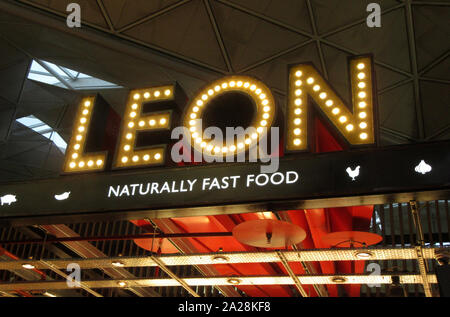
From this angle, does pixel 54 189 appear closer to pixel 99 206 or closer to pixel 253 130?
pixel 99 206

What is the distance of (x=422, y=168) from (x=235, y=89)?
2.53 meters

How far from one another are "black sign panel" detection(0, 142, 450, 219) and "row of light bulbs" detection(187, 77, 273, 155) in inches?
19.9

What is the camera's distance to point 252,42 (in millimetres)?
12359

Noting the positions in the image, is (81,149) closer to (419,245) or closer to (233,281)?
(233,281)

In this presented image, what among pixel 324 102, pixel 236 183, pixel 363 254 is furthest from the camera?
pixel 363 254

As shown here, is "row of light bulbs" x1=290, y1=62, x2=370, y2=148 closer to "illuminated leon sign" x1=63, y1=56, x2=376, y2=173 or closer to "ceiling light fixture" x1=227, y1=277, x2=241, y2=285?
"illuminated leon sign" x1=63, y1=56, x2=376, y2=173

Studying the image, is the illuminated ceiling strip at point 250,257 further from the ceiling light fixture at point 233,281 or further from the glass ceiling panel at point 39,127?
the glass ceiling panel at point 39,127

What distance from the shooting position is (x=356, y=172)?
4.80 metres

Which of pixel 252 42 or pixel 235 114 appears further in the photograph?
pixel 252 42

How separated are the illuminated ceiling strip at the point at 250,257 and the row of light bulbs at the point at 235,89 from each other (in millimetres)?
2038

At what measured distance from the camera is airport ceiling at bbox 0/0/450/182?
38.2 ft

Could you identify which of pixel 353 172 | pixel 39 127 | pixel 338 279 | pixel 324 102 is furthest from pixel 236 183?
pixel 39 127

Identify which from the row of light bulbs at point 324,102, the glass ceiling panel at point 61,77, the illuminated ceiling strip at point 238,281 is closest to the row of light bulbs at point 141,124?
the row of light bulbs at point 324,102

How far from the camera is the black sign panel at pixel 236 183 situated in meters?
4.64
